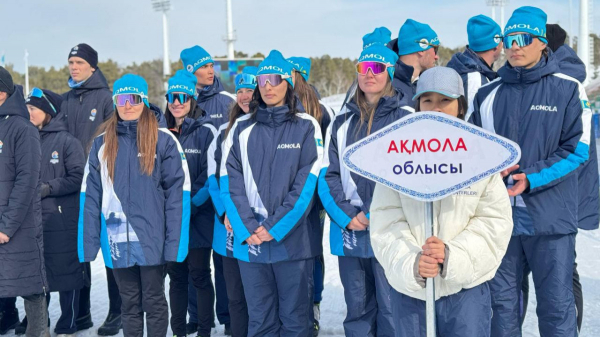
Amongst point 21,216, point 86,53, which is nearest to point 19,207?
point 21,216

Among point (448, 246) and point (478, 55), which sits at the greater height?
point (478, 55)

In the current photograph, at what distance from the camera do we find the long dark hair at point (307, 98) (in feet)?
15.7

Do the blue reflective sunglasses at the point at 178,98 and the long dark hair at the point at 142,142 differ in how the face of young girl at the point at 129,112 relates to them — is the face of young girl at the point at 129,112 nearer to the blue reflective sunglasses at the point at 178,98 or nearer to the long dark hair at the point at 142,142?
the long dark hair at the point at 142,142

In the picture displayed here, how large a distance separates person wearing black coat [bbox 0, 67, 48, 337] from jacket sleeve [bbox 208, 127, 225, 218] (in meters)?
1.35

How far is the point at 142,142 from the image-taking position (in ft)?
15.0

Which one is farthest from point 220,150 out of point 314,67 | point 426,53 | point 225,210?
point 314,67

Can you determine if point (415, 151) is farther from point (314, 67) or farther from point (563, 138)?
point (314, 67)

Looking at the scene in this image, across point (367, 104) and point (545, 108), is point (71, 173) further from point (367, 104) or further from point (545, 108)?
point (545, 108)

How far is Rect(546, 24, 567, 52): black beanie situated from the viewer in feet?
15.6

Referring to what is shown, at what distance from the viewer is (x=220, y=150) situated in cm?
476

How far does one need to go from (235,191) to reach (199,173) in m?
0.89

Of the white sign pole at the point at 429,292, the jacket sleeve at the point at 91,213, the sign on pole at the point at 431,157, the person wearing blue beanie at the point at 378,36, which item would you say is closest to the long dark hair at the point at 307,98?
the person wearing blue beanie at the point at 378,36

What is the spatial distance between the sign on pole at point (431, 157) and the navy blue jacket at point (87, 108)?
3849mm

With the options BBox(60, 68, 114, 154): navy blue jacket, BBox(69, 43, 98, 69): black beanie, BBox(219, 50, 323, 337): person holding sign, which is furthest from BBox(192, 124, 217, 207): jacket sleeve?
BBox(69, 43, 98, 69): black beanie
